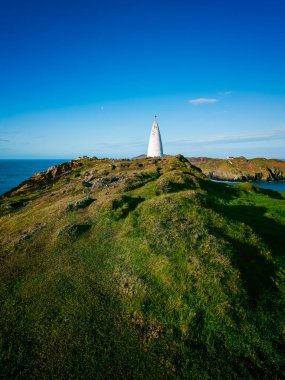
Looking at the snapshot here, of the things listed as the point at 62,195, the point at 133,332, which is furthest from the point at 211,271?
the point at 62,195

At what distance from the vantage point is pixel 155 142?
73562mm

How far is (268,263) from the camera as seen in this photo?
1803 cm

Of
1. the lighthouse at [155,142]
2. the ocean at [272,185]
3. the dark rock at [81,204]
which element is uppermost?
the lighthouse at [155,142]

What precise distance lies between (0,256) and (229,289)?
16841mm

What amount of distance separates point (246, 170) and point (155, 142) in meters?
95.8

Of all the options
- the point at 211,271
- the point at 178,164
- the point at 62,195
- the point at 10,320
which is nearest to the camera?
the point at 10,320

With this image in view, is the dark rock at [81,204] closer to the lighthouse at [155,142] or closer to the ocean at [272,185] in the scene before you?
the lighthouse at [155,142]

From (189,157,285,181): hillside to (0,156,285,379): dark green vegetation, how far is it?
132m

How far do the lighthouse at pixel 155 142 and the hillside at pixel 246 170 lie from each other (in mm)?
86368

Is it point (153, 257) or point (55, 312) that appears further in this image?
point (153, 257)

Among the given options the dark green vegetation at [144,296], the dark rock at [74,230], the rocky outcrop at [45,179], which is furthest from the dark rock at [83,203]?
the rocky outcrop at [45,179]

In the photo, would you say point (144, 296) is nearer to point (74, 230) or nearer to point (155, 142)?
point (74, 230)

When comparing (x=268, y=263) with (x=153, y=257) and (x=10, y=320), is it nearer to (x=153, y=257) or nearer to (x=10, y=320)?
(x=153, y=257)

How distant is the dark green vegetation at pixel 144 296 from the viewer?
11.6m
